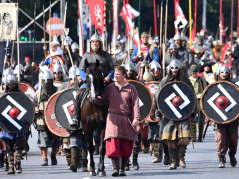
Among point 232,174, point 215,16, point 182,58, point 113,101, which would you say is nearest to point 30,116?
point 113,101

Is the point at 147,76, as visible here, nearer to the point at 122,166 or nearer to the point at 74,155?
the point at 74,155

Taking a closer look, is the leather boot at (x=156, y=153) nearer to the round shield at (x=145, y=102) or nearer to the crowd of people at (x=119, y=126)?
the crowd of people at (x=119, y=126)

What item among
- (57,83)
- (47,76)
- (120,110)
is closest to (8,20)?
(57,83)

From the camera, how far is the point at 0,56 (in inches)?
1166

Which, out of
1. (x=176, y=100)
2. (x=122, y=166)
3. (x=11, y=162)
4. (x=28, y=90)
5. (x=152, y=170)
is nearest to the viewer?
(x=122, y=166)

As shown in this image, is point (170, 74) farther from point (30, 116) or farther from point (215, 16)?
point (215, 16)

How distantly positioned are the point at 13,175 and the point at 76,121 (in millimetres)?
1209

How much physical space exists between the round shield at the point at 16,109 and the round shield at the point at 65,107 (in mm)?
464

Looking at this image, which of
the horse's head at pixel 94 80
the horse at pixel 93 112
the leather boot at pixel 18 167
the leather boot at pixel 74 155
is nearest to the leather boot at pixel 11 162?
the leather boot at pixel 18 167

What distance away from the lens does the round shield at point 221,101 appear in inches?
565

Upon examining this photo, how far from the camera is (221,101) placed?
47.2 feet

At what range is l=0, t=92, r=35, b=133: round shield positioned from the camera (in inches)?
555

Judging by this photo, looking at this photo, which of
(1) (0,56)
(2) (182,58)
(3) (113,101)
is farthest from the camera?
(1) (0,56)

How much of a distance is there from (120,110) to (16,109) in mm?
2066
